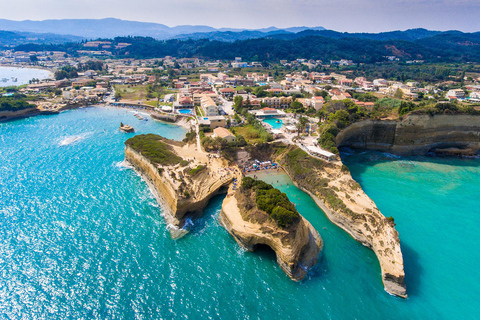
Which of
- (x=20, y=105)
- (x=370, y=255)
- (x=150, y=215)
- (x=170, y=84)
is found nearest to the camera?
(x=370, y=255)

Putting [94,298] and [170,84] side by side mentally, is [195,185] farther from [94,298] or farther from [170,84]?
[170,84]

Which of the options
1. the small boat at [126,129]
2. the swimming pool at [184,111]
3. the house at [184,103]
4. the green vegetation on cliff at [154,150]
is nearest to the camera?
the green vegetation on cliff at [154,150]

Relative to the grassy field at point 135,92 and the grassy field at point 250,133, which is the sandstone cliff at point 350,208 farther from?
the grassy field at point 135,92

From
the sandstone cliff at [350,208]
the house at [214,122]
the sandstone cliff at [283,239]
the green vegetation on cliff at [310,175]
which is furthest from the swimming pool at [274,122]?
the sandstone cliff at [283,239]

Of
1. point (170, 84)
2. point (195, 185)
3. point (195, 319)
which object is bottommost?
point (195, 319)

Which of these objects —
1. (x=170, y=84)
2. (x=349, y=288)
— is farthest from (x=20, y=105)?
(x=349, y=288)

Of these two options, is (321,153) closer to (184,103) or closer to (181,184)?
(181,184)

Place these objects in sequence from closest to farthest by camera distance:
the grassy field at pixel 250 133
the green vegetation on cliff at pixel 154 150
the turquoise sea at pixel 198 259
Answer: the turquoise sea at pixel 198 259 < the green vegetation on cliff at pixel 154 150 < the grassy field at pixel 250 133
